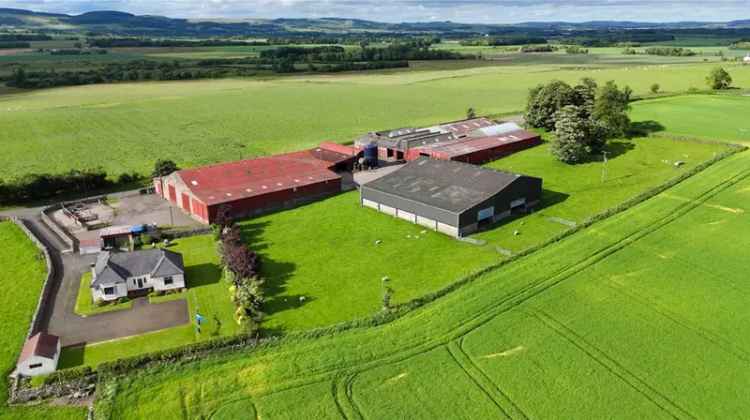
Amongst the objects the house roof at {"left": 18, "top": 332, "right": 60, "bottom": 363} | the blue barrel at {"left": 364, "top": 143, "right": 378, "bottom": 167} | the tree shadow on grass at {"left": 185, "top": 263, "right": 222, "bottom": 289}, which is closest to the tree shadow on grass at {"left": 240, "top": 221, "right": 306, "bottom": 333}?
the tree shadow on grass at {"left": 185, "top": 263, "right": 222, "bottom": 289}

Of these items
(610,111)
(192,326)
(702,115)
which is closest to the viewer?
(192,326)

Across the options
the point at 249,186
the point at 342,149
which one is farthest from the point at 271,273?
the point at 342,149

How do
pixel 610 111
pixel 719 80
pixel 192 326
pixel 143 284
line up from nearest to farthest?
pixel 192 326
pixel 143 284
pixel 610 111
pixel 719 80

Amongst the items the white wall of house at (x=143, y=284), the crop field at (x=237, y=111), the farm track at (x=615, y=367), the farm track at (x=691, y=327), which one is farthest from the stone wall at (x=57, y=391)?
the crop field at (x=237, y=111)

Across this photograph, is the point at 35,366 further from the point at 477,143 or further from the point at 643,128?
the point at 643,128

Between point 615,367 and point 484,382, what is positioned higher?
point 615,367

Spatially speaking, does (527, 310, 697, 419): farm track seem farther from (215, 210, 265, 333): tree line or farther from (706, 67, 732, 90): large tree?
(706, 67, 732, 90): large tree

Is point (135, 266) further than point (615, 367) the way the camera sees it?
Yes
